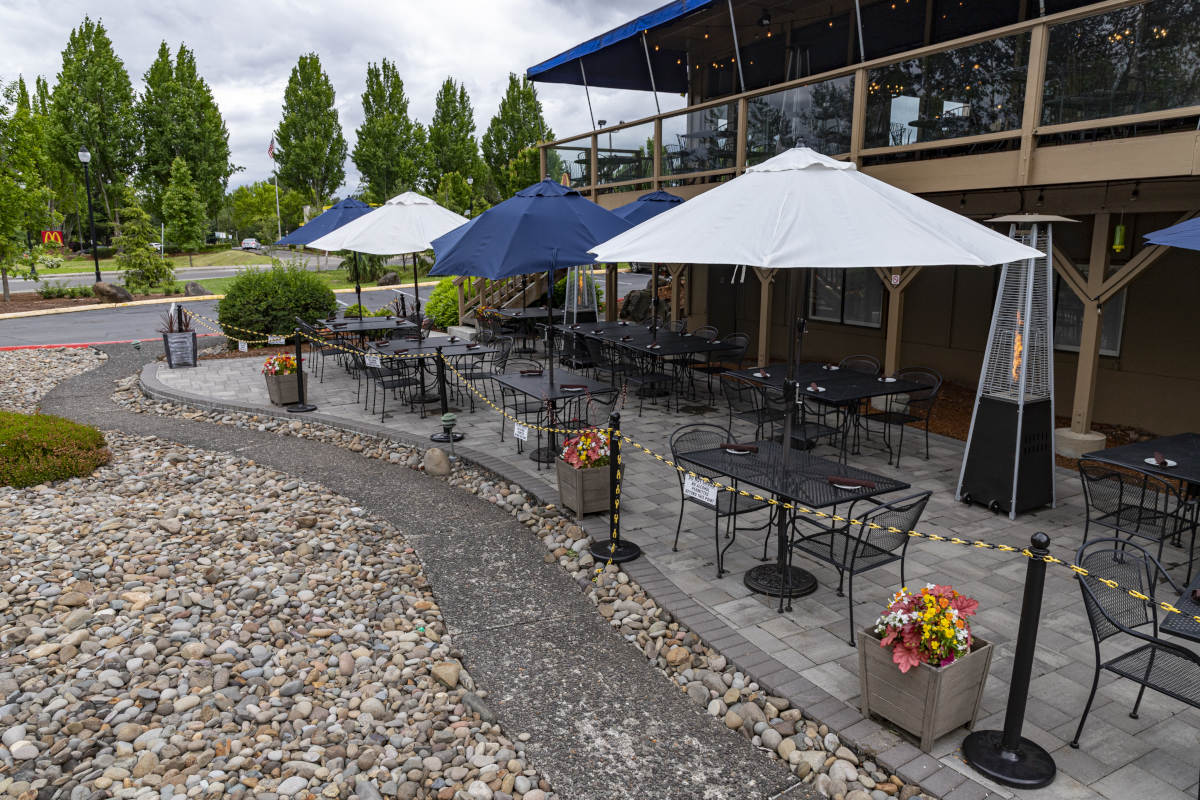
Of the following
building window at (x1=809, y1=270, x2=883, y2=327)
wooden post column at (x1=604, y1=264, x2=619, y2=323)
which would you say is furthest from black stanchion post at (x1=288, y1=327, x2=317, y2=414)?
building window at (x1=809, y1=270, x2=883, y2=327)

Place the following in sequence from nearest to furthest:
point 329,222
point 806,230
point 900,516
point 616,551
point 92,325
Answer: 1. point 806,230
2. point 900,516
3. point 616,551
4. point 329,222
5. point 92,325

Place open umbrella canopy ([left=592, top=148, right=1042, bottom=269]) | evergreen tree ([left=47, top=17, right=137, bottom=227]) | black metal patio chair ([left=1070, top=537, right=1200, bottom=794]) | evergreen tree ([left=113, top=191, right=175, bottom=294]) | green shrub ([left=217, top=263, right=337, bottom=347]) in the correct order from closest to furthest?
black metal patio chair ([left=1070, top=537, right=1200, bottom=794]), open umbrella canopy ([left=592, top=148, right=1042, bottom=269]), green shrub ([left=217, top=263, right=337, bottom=347]), evergreen tree ([left=113, top=191, right=175, bottom=294]), evergreen tree ([left=47, top=17, right=137, bottom=227])

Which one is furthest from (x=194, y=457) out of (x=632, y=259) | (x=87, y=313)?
(x=87, y=313)

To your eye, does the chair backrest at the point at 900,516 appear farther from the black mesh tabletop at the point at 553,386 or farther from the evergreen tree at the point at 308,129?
the evergreen tree at the point at 308,129

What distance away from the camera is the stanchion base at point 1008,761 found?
340 centimetres

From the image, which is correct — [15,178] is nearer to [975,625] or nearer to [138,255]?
[138,255]

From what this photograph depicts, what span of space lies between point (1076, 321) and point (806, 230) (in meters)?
7.85

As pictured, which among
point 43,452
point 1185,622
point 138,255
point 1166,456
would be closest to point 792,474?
point 1185,622

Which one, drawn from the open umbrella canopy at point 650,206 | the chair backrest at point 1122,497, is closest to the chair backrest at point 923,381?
the chair backrest at point 1122,497

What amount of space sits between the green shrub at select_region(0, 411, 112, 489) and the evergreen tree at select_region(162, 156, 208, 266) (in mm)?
34769

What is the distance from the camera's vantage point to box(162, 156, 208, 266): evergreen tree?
1507 inches

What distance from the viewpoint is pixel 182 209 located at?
39250 millimetres

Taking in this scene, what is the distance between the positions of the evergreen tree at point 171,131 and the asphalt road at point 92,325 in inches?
947

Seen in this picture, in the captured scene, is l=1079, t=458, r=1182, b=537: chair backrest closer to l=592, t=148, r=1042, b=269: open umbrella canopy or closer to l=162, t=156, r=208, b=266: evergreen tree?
l=592, t=148, r=1042, b=269: open umbrella canopy
